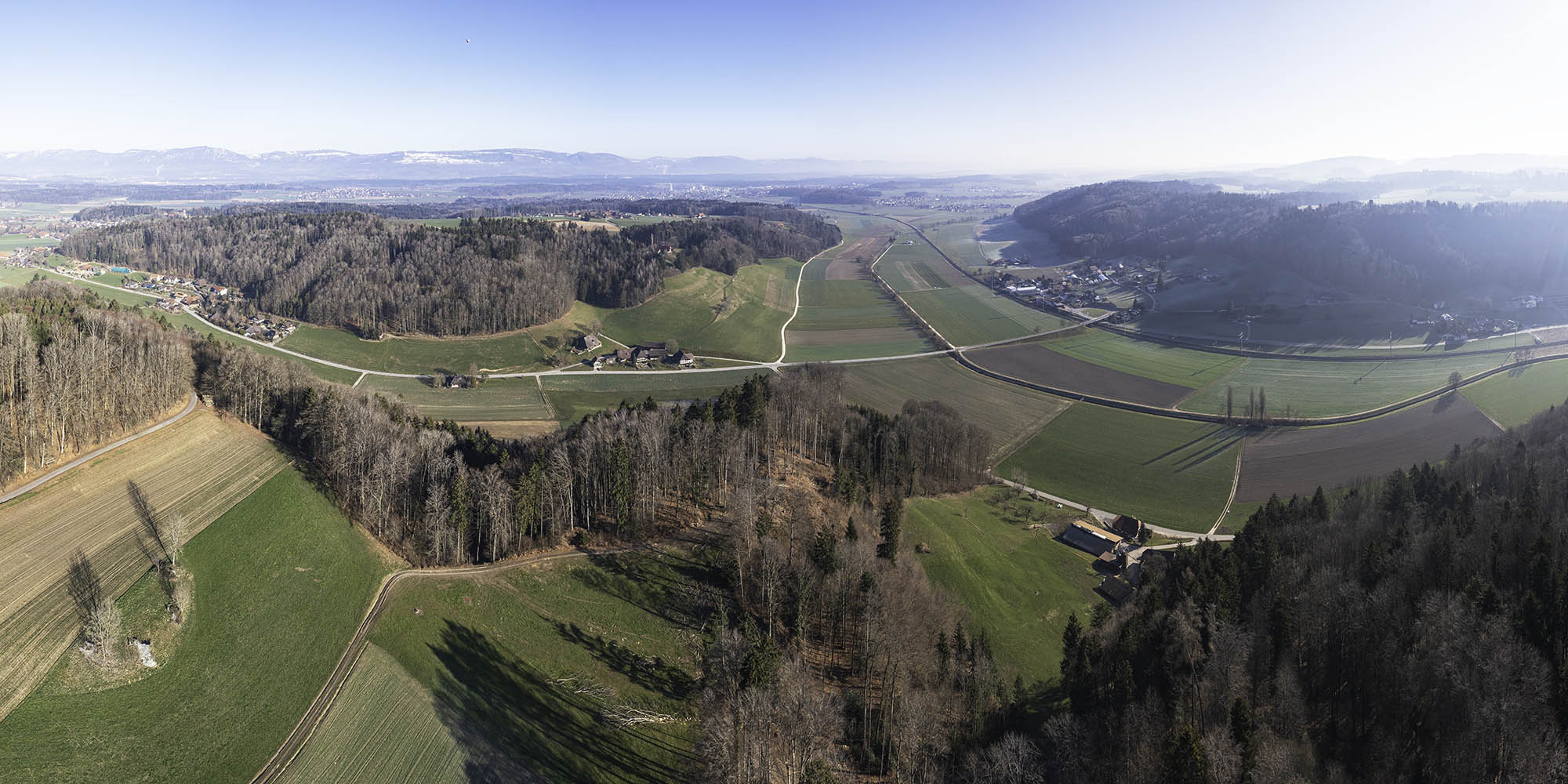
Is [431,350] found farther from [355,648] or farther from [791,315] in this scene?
[355,648]

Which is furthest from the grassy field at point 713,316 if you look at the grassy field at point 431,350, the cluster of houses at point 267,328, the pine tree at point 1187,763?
the pine tree at point 1187,763

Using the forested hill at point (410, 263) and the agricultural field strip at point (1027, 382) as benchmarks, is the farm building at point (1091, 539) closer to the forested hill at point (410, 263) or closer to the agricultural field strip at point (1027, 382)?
the agricultural field strip at point (1027, 382)

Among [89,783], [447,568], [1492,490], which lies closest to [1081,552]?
[1492,490]

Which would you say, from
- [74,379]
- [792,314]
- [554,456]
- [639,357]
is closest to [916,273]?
[792,314]

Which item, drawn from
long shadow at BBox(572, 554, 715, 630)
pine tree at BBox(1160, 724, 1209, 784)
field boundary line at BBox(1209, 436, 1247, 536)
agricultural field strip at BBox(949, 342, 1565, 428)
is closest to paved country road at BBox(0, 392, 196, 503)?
long shadow at BBox(572, 554, 715, 630)

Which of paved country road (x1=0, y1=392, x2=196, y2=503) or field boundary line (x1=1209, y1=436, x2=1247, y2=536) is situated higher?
paved country road (x1=0, y1=392, x2=196, y2=503)

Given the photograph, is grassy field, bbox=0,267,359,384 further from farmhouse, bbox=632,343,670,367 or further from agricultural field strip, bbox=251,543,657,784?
agricultural field strip, bbox=251,543,657,784
